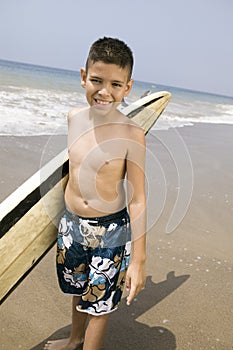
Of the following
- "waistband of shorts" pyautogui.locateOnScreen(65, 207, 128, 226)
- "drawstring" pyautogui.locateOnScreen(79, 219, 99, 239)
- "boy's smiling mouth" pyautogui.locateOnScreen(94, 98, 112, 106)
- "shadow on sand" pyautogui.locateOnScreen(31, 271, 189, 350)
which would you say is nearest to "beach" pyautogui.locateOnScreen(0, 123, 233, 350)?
"shadow on sand" pyautogui.locateOnScreen(31, 271, 189, 350)

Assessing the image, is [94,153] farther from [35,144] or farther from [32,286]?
[35,144]

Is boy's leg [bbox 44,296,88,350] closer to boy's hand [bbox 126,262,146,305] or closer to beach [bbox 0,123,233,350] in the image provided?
beach [bbox 0,123,233,350]

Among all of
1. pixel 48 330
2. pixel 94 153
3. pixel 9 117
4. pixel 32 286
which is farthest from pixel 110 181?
pixel 9 117

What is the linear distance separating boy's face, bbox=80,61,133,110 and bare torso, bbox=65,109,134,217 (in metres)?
0.10

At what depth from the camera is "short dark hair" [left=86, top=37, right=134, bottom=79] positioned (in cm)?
173

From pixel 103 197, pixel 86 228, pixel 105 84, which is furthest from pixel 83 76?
pixel 86 228

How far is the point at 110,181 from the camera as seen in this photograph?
6.04 ft

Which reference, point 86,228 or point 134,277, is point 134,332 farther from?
point 86,228

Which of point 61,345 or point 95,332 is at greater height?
point 95,332

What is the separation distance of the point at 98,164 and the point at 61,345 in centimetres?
108

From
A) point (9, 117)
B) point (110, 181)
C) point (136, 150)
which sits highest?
point (136, 150)

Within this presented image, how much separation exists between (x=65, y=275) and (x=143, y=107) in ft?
4.55

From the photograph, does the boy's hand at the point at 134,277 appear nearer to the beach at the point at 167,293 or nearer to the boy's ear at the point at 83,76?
the beach at the point at 167,293

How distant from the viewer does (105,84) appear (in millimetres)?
1735
